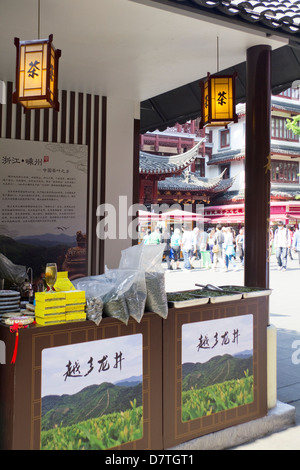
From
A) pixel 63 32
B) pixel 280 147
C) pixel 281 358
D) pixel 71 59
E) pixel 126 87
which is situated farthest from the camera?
pixel 280 147

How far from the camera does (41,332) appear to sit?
2223mm

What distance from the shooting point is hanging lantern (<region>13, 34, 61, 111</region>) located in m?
3.00

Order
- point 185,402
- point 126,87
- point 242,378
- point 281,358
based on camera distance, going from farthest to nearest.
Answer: point 126,87 < point 281,358 < point 242,378 < point 185,402

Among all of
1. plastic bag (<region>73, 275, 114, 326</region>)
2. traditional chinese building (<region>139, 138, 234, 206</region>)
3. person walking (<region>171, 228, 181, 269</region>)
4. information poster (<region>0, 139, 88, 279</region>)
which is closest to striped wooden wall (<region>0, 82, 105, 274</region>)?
information poster (<region>0, 139, 88, 279</region>)

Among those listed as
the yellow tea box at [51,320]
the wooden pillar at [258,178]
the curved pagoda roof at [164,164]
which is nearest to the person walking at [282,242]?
the curved pagoda roof at [164,164]

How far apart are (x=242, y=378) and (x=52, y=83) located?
234 centimetres

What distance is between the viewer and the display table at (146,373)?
219 centimetres

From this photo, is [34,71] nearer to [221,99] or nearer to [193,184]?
[221,99]

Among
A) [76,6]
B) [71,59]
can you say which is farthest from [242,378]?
[71,59]

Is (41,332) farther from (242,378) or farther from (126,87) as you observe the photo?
(126,87)

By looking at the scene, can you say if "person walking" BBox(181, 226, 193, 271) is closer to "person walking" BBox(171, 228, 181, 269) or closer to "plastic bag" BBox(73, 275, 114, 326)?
"person walking" BBox(171, 228, 181, 269)

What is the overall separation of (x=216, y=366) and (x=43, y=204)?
3.06 meters

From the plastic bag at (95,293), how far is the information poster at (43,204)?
2.60 meters

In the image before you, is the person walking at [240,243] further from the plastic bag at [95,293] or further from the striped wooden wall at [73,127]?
the plastic bag at [95,293]
